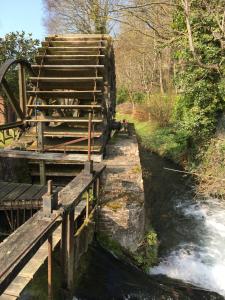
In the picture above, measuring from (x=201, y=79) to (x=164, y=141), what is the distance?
17.6 ft

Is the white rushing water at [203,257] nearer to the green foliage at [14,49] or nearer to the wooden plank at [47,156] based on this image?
the wooden plank at [47,156]

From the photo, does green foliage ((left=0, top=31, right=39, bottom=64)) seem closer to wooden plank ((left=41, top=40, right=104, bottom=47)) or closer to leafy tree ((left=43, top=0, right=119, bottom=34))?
wooden plank ((left=41, top=40, right=104, bottom=47))

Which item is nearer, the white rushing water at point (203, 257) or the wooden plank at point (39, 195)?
the wooden plank at point (39, 195)

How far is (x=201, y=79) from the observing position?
10367 millimetres

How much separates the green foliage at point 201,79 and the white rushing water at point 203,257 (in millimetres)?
3016

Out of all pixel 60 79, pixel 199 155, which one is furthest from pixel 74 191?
pixel 199 155

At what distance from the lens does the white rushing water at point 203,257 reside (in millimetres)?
5820

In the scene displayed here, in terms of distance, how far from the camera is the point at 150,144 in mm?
15930

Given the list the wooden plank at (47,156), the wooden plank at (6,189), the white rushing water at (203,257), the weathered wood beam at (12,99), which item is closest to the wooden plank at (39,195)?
the wooden plank at (6,189)

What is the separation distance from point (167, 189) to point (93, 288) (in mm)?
6319

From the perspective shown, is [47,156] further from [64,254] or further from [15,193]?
[64,254]

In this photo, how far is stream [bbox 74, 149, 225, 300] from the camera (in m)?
4.75

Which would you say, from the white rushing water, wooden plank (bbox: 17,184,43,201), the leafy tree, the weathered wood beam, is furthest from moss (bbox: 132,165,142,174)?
the leafy tree

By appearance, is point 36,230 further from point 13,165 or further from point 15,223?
point 13,165
